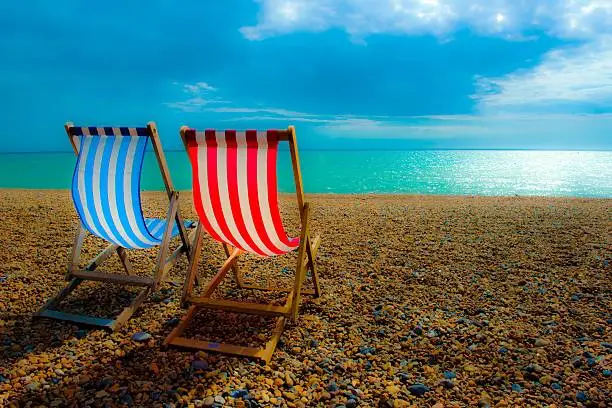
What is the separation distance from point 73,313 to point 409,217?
559cm

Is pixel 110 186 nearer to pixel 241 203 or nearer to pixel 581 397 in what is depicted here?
pixel 241 203

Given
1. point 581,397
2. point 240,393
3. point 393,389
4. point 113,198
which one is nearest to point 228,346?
point 240,393

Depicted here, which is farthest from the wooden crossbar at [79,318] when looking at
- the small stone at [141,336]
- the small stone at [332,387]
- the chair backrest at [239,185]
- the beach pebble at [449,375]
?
the beach pebble at [449,375]

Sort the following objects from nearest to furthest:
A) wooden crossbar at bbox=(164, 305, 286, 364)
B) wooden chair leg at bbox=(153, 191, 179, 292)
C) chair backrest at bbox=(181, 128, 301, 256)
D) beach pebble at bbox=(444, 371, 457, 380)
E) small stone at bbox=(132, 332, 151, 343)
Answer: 1. beach pebble at bbox=(444, 371, 457, 380)
2. wooden crossbar at bbox=(164, 305, 286, 364)
3. chair backrest at bbox=(181, 128, 301, 256)
4. small stone at bbox=(132, 332, 151, 343)
5. wooden chair leg at bbox=(153, 191, 179, 292)

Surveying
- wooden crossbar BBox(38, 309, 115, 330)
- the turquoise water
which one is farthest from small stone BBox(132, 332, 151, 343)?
the turquoise water

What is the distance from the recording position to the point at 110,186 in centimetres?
Result: 350

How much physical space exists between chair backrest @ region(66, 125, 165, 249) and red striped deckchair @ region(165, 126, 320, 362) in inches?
26.2

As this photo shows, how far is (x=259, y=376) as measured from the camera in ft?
8.50

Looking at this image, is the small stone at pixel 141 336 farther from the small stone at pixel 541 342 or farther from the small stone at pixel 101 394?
the small stone at pixel 541 342

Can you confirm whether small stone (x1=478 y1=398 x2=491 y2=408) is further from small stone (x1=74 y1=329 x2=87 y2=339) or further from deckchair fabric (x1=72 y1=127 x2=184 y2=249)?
small stone (x1=74 y1=329 x2=87 y2=339)

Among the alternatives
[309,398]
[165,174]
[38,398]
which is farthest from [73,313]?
[309,398]

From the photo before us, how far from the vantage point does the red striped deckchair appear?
287 cm

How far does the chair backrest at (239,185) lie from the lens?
9.56ft

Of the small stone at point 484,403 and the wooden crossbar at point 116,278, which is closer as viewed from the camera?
the small stone at point 484,403
